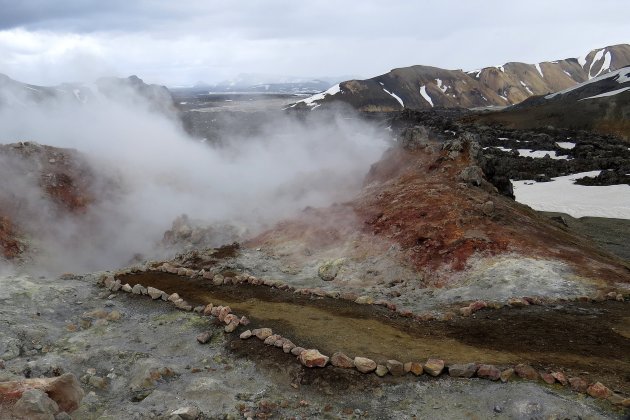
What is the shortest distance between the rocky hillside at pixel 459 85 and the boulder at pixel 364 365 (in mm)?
113503

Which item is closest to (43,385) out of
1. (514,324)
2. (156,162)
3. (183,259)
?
(514,324)

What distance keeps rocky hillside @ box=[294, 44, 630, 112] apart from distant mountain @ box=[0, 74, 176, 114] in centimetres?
8780

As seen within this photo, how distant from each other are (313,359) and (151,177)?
1592cm

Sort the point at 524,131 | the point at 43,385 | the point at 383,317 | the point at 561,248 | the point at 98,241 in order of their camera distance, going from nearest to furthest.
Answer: the point at 43,385, the point at 383,317, the point at 561,248, the point at 98,241, the point at 524,131

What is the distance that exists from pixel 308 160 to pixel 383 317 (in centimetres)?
1594

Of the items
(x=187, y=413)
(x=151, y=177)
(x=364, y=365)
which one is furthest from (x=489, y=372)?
(x=151, y=177)

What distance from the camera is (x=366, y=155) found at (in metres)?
23.9

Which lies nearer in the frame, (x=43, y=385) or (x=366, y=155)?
(x=43, y=385)

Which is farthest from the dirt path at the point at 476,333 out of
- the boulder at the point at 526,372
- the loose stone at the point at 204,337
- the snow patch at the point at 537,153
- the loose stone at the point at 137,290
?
the snow patch at the point at 537,153

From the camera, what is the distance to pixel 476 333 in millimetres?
8320

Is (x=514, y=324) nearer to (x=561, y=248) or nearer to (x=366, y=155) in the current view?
(x=561, y=248)

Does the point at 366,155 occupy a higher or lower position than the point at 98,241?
higher

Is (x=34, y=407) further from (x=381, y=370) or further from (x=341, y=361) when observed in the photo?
(x=381, y=370)

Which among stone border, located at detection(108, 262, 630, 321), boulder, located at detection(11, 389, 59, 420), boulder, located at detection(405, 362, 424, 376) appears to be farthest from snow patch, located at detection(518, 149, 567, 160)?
boulder, located at detection(11, 389, 59, 420)
